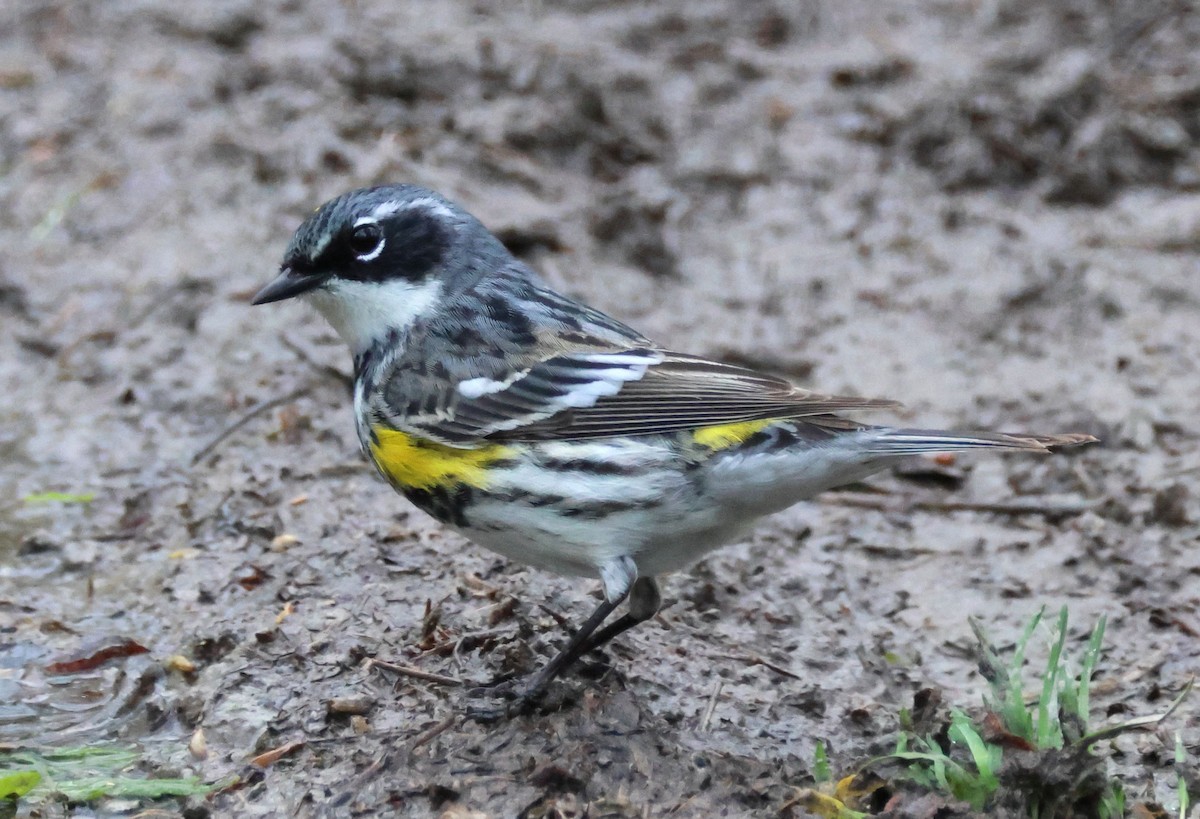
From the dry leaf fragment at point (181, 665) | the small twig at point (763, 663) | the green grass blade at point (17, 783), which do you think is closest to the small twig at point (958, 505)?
the small twig at point (763, 663)

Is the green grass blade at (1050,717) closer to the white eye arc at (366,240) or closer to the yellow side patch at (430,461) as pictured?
the yellow side patch at (430,461)

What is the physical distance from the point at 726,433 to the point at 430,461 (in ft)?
3.05

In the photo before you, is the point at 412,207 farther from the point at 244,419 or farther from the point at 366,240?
the point at 244,419

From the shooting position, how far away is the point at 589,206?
813 centimetres

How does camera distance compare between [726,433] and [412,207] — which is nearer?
[726,433]

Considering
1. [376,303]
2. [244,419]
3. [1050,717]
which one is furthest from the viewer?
[244,419]

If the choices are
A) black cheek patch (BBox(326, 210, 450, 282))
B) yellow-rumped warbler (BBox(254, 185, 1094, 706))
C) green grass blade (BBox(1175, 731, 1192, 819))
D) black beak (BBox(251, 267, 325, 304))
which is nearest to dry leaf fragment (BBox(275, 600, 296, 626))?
yellow-rumped warbler (BBox(254, 185, 1094, 706))

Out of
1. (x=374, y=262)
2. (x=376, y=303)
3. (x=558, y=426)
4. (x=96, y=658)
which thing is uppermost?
(x=374, y=262)

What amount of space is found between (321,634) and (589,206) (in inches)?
153

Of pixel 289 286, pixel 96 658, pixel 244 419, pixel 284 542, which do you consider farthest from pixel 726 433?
pixel 244 419

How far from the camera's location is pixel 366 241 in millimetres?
4812

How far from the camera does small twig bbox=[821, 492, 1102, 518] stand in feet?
20.1

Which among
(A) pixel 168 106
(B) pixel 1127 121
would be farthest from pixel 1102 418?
(A) pixel 168 106

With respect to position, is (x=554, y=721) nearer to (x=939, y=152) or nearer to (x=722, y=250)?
(x=722, y=250)
